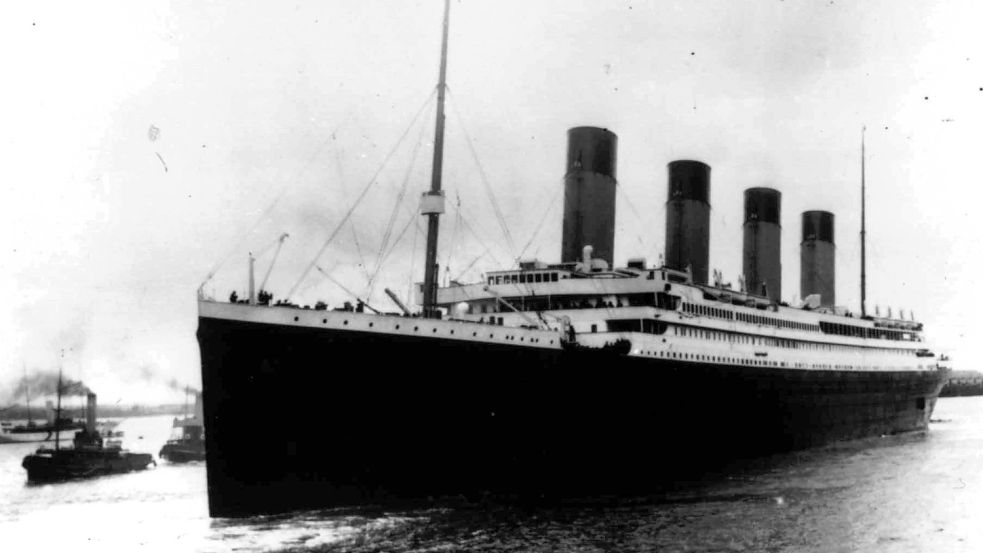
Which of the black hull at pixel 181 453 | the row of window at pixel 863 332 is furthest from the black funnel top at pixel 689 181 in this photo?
the black hull at pixel 181 453

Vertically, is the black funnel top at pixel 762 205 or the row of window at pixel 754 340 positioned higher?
the black funnel top at pixel 762 205

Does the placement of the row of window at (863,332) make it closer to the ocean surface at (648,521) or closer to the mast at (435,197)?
the ocean surface at (648,521)

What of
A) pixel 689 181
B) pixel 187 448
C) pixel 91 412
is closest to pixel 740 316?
pixel 689 181

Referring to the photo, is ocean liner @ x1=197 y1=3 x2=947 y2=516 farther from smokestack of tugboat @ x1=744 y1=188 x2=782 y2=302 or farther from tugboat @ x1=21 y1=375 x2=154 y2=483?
tugboat @ x1=21 y1=375 x2=154 y2=483

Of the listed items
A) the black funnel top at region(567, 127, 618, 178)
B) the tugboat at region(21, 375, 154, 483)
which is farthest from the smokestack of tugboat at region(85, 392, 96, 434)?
the black funnel top at region(567, 127, 618, 178)

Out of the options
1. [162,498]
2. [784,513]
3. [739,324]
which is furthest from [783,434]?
[162,498]

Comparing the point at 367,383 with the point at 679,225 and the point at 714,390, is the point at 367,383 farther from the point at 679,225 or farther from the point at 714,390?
the point at 679,225

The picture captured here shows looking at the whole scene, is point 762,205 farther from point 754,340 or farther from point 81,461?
point 81,461
